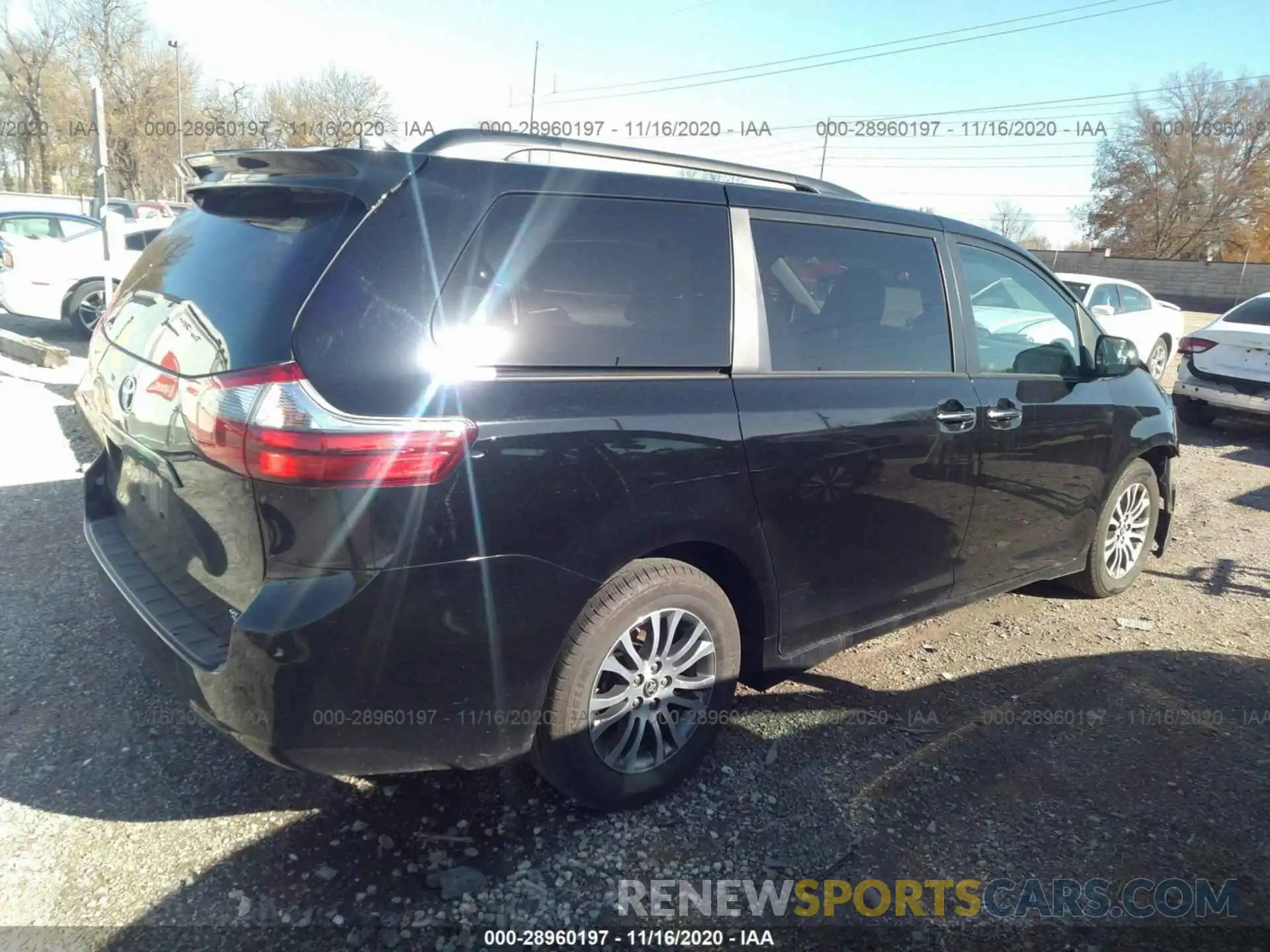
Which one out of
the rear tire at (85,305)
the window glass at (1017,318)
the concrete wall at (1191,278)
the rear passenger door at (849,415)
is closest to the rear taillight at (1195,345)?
the window glass at (1017,318)

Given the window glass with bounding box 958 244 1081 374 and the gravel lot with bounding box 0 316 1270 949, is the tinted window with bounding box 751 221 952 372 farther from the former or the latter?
the gravel lot with bounding box 0 316 1270 949

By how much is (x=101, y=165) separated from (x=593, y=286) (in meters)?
7.59

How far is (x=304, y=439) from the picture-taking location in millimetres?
1920

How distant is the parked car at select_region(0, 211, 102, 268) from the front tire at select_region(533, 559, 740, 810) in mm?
13299

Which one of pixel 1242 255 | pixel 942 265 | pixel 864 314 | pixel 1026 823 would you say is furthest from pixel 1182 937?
pixel 1242 255

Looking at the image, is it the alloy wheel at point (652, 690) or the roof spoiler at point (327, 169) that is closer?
the roof spoiler at point (327, 169)

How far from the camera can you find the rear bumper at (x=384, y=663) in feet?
6.51

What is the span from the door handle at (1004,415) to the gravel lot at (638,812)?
1124 mm

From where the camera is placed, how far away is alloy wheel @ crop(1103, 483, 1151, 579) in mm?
4453

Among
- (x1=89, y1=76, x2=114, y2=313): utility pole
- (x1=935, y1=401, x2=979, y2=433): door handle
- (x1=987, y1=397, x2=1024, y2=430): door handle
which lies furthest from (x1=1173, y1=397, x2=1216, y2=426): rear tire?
(x1=89, y1=76, x2=114, y2=313): utility pole

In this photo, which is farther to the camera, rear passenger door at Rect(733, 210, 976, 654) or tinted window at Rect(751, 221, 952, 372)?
tinted window at Rect(751, 221, 952, 372)

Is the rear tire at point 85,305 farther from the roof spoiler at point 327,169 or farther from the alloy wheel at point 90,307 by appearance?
the roof spoiler at point 327,169

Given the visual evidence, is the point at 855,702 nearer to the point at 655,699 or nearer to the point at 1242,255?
the point at 655,699

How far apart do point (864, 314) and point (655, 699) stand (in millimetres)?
1637
